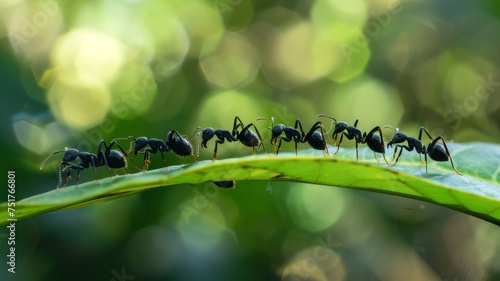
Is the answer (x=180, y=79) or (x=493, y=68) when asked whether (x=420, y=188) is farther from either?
(x=493, y=68)

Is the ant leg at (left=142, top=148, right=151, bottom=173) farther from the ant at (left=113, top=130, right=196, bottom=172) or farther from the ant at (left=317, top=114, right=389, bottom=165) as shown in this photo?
the ant at (left=317, top=114, right=389, bottom=165)

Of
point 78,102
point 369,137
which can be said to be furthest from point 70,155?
point 78,102

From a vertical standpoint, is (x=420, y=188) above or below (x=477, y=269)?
above

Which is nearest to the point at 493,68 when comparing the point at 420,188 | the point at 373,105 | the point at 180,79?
the point at 373,105

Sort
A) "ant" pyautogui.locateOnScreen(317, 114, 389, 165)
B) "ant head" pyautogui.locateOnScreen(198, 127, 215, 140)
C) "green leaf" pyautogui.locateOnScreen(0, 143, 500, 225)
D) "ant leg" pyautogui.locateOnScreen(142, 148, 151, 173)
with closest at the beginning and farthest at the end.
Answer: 1. "green leaf" pyautogui.locateOnScreen(0, 143, 500, 225)
2. "ant" pyautogui.locateOnScreen(317, 114, 389, 165)
3. "ant leg" pyautogui.locateOnScreen(142, 148, 151, 173)
4. "ant head" pyautogui.locateOnScreen(198, 127, 215, 140)

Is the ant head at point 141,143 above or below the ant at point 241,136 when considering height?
below

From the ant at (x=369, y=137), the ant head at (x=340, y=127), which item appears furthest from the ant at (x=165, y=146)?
the ant head at (x=340, y=127)

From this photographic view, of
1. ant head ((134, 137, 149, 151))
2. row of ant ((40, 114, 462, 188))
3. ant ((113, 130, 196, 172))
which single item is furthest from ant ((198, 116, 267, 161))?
ant head ((134, 137, 149, 151))

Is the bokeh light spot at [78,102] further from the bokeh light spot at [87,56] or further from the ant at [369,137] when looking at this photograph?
the ant at [369,137]
